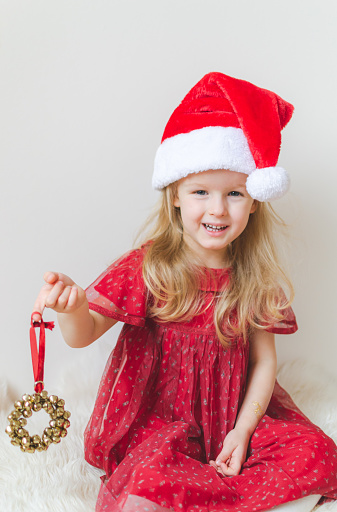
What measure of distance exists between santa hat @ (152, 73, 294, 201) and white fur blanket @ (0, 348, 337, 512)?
574 millimetres

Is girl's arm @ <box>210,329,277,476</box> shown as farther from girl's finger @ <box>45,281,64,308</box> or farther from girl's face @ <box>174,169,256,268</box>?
girl's finger @ <box>45,281,64,308</box>

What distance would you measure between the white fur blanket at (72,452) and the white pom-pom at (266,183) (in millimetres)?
560

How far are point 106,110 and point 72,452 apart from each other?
2.40 feet

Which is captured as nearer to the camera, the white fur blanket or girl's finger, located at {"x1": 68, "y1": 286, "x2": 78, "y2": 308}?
girl's finger, located at {"x1": 68, "y1": 286, "x2": 78, "y2": 308}

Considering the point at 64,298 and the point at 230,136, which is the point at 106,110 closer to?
the point at 230,136

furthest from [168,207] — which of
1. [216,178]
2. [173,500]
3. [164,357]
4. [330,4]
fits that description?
[330,4]

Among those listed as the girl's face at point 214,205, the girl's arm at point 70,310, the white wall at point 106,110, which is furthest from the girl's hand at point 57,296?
the white wall at point 106,110

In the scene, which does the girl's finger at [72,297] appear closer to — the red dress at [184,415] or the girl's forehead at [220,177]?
the red dress at [184,415]

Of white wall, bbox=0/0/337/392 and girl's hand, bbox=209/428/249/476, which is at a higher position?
white wall, bbox=0/0/337/392

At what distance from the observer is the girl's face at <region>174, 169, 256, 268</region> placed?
3.41ft

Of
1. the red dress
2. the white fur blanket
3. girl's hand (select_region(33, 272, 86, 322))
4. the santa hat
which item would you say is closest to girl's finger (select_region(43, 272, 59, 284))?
girl's hand (select_region(33, 272, 86, 322))

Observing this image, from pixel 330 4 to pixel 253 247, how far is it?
614mm

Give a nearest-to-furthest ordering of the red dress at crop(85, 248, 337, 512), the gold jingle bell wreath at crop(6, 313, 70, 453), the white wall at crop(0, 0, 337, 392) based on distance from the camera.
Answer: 1. the gold jingle bell wreath at crop(6, 313, 70, 453)
2. the red dress at crop(85, 248, 337, 512)
3. the white wall at crop(0, 0, 337, 392)

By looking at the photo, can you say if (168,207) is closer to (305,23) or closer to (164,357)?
(164,357)
